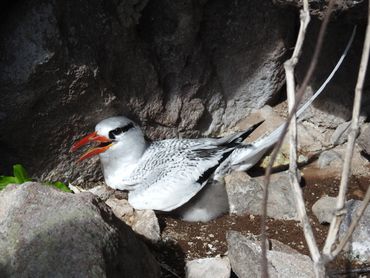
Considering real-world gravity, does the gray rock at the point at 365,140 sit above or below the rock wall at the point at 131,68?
below

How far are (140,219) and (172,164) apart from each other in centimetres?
45

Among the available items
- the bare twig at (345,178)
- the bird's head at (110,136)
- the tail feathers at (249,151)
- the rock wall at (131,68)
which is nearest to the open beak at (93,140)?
the bird's head at (110,136)

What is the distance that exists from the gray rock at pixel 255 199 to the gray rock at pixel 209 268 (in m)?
0.58

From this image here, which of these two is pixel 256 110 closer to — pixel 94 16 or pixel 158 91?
pixel 158 91

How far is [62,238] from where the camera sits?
2.22 m

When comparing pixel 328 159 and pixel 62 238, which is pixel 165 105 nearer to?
pixel 328 159

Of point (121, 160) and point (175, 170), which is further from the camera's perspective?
point (121, 160)

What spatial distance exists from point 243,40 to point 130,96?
94 centimetres

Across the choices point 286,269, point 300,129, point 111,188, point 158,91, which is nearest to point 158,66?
point 158,91

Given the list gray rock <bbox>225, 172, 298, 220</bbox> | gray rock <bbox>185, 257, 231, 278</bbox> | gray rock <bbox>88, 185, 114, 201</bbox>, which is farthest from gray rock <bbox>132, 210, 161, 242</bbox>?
gray rock <bbox>225, 172, 298, 220</bbox>

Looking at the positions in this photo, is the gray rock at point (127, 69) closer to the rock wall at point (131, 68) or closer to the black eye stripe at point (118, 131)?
the rock wall at point (131, 68)

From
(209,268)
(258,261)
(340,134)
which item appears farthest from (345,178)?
(340,134)

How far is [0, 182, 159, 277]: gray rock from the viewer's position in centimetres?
215

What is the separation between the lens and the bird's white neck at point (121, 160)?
12.2 ft
